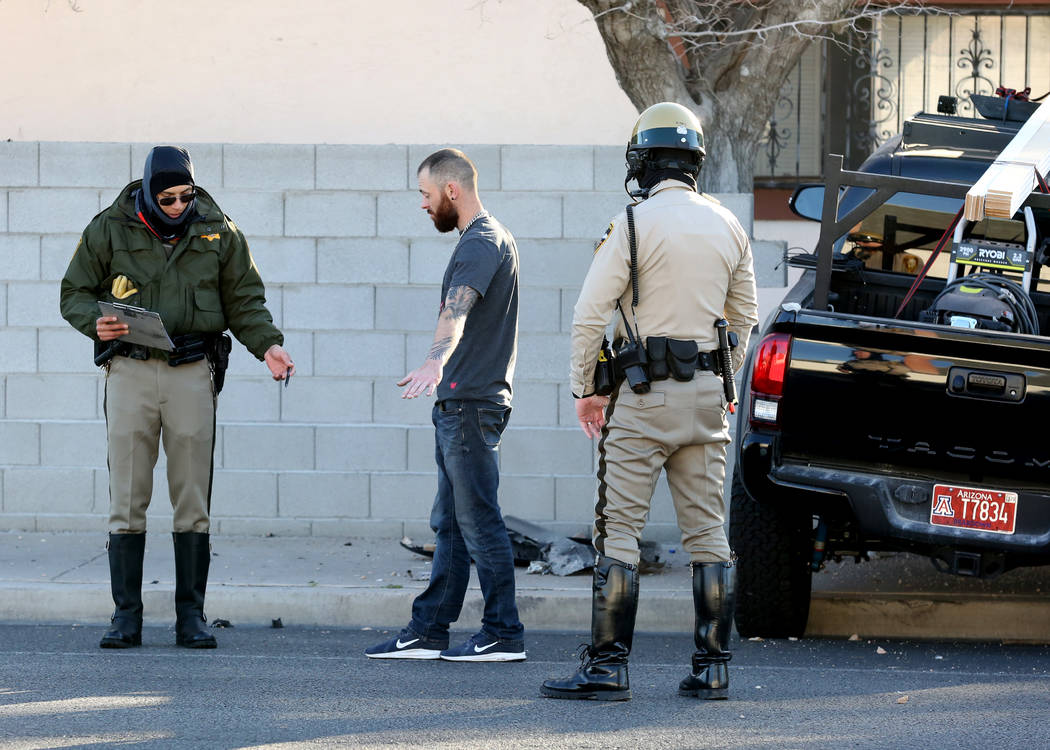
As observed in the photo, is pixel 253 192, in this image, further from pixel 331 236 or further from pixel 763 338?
pixel 763 338

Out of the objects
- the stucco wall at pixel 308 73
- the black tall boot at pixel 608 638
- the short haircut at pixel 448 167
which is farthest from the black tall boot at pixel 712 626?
the stucco wall at pixel 308 73

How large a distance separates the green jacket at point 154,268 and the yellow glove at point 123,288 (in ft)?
0.05

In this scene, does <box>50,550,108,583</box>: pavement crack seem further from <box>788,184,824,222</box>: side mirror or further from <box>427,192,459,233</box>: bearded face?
<box>788,184,824,222</box>: side mirror

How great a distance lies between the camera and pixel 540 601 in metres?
6.42

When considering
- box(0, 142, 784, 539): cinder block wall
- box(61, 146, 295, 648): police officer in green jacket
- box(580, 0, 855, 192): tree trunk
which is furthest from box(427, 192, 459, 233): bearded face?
box(0, 142, 784, 539): cinder block wall

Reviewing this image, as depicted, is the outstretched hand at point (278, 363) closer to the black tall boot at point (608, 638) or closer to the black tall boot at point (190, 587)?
the black tall boot at point (190, 587)

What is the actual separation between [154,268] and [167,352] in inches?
12.9

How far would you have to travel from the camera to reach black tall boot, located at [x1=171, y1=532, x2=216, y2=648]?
5703 mm

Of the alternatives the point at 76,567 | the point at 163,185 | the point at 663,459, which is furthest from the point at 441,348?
the point at 76,567

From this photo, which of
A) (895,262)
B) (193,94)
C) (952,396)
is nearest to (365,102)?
(193,94)

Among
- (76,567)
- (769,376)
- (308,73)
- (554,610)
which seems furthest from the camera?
(308,73)

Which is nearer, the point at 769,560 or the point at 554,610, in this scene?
the point at 769,560

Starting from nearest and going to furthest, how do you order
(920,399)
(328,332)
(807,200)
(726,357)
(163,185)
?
(726,357)
(920,399)
(163,185)
(807,200)
(328,332)

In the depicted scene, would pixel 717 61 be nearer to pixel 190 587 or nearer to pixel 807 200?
pixel 807 200
